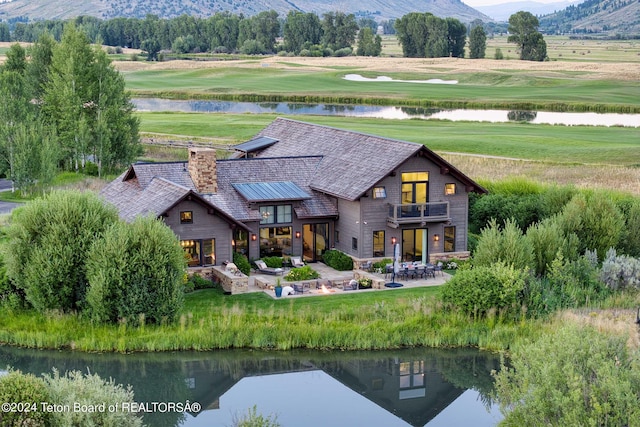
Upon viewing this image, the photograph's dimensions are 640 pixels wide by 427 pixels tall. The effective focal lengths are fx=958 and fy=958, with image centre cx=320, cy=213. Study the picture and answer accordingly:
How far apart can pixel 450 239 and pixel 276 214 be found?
8.46 metres

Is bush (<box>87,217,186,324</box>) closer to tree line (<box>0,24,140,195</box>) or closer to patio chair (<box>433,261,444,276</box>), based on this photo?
patio chair (<box>433,261,444,276</box>)

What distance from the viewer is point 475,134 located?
8944 centimetres

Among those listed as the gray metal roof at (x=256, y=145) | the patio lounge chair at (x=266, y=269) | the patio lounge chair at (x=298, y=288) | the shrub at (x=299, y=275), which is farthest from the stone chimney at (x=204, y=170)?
the gray metal roof at (x=256, y=145)

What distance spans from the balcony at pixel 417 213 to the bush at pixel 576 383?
67.3ft

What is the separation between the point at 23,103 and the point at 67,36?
770 centimetres

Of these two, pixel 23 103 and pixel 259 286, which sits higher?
pixel 23 103

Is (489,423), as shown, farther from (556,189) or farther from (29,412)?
(556,189)

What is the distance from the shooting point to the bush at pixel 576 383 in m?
20.9

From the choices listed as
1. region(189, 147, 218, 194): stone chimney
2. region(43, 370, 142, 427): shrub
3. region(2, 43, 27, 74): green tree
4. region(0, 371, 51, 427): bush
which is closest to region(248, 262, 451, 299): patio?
region(189, 147, 218, 194): stone chimney

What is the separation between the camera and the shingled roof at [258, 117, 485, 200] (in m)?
44.4

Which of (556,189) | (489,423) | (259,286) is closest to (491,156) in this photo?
(556,189)

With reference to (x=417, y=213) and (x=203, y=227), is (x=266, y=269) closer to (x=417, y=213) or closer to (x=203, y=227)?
(x=203, y=227)

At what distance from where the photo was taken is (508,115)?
375ft

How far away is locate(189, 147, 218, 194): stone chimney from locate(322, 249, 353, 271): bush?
20.5 feet
